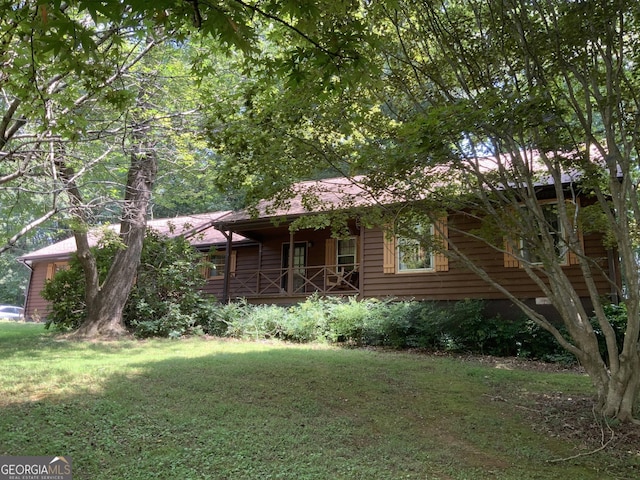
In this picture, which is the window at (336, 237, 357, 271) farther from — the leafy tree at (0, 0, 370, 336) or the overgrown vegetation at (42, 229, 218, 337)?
the leafy tree at (0, 0, 370, 336)

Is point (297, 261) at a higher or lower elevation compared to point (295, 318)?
higher

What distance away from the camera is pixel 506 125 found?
13.3ft

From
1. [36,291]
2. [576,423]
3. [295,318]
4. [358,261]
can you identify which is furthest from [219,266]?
[576,423]

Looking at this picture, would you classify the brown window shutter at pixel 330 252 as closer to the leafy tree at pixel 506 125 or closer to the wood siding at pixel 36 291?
the leafy tree at pixel 506 125

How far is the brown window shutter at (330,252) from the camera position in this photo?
50.1 ft

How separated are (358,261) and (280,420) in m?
10.2

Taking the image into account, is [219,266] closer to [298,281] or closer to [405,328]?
[298,281]

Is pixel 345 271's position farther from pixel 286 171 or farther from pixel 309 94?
pixel 309 94

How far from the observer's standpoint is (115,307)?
11352 mm

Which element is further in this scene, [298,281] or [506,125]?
[298,281]

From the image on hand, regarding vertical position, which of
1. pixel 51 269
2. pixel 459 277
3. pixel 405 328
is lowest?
pixel 405 328

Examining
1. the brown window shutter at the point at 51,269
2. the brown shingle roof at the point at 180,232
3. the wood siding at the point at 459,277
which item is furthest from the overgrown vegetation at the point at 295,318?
the brown window shutter at the point at 51,269

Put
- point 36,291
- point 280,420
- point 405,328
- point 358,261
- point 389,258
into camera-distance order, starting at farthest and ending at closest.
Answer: point 36,291, point 358,261, point 389,258, point 405,328, point 280,420

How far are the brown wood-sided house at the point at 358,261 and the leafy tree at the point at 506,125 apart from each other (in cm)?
122
